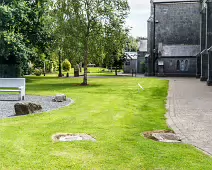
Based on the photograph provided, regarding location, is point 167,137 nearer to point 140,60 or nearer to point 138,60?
point 140,60

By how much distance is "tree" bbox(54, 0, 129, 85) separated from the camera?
26906 millimetres

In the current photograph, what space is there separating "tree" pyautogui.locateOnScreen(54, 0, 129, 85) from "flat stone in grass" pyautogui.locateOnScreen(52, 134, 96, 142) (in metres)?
20.0

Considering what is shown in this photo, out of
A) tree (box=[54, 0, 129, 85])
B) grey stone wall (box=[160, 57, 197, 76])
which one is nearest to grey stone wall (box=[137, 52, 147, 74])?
grey stone wall (box=[160, 57, 197, 76])

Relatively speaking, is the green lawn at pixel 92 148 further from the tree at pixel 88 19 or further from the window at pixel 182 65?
the window at pixel 182 65

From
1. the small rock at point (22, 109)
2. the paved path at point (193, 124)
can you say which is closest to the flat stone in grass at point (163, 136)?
the paved path at point (193, 124)

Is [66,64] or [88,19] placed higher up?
[88,19]

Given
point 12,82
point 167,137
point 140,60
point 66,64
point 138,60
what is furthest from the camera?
point 138,60

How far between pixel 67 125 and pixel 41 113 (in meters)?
2.26

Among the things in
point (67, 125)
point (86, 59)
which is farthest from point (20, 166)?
point (86, 59)

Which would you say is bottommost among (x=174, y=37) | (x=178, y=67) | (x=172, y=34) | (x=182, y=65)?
(x=178, y=67)

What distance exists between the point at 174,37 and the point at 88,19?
30.7m

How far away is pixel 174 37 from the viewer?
181ft

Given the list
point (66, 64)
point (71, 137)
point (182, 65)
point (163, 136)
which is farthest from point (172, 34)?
point (71, 137)

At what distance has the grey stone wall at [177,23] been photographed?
5447 centimetres
